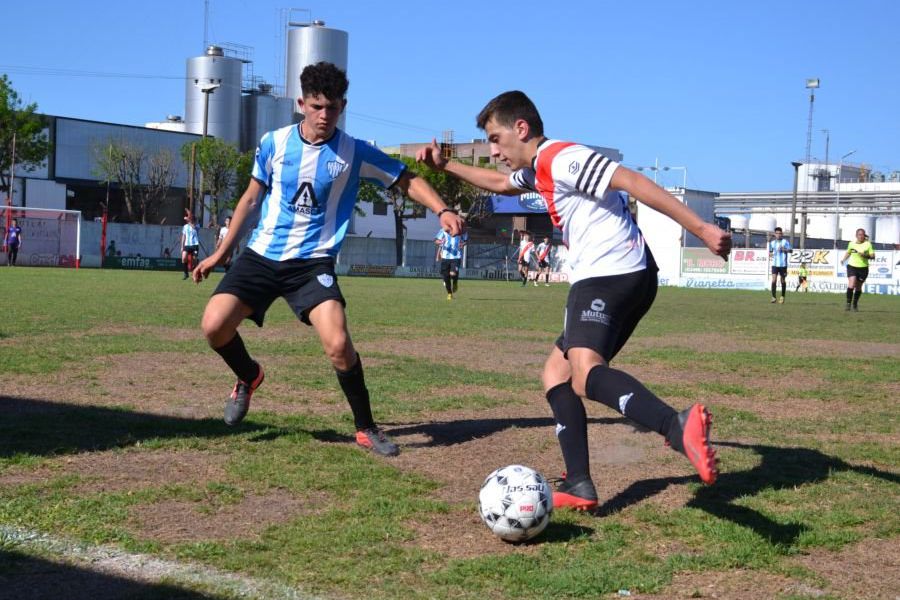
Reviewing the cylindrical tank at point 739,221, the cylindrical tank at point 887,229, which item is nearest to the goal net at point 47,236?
the cylindrical tank at point 739,221

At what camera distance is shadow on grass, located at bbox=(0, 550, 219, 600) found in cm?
341

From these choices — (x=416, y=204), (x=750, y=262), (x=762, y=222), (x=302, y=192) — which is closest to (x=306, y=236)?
(x=302, y=192)

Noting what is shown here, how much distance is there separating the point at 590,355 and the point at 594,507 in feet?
2.34

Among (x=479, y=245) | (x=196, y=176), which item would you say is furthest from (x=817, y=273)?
(x=196, y=176)

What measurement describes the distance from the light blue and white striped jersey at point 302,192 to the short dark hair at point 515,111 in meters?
1.42

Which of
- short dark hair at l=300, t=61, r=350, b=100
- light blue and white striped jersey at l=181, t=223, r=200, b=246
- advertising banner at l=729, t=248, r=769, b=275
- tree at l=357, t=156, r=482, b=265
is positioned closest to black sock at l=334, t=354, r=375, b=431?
short dark hair at l=300, t=61, r=350, b=100

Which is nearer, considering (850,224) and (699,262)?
(699,262)

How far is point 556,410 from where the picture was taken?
504 cm

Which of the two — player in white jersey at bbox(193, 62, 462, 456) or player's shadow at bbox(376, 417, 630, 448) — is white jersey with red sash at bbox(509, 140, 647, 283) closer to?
player in white jersey at bbox(193, 62, 462, 456)

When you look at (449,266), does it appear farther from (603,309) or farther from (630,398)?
(630,398)

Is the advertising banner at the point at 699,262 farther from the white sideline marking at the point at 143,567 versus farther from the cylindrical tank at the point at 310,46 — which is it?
the white sideline marking at the point at 143,567

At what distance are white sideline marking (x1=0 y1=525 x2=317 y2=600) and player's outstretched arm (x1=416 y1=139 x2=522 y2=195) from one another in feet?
9.18

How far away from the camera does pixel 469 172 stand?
607cm

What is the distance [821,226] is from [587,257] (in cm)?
8139
